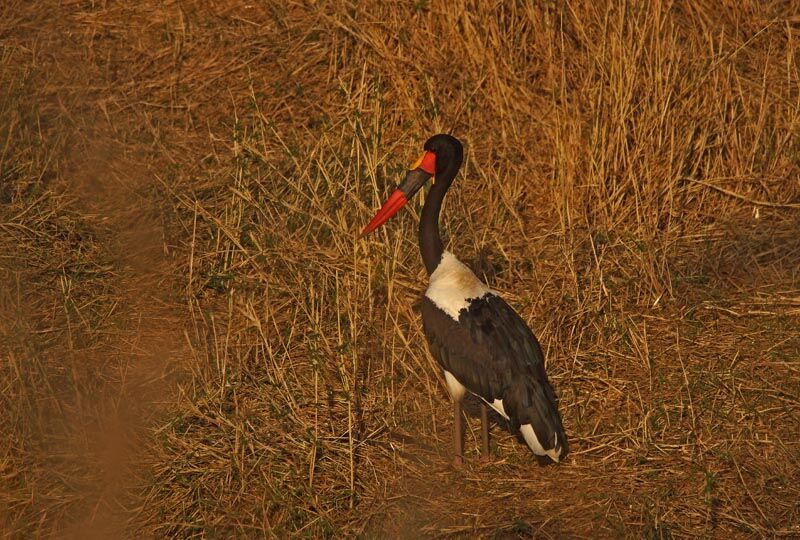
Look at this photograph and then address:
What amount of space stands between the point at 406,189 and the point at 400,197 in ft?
0.19

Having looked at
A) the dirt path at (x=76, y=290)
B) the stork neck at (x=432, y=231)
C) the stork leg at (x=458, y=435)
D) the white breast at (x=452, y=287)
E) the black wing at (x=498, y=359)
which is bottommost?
the dirt path at (x=76, y=290)

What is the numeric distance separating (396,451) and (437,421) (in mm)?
450

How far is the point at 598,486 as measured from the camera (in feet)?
17.6

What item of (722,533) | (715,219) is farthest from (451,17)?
(722,533)

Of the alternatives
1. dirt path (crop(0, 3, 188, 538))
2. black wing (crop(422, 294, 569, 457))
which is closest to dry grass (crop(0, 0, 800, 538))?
dirt path (crop(0, 3, 188, 538))

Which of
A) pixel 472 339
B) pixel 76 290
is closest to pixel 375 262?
pixel 472 339

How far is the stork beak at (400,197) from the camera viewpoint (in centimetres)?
595

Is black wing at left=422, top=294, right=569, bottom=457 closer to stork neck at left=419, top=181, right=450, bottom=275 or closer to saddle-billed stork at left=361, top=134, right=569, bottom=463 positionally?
saddle-billed stork at left=361, top=134, right=569, bottom=463

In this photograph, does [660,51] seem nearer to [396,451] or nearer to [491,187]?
[491,187]

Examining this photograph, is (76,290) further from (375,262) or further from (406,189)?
(406,189)

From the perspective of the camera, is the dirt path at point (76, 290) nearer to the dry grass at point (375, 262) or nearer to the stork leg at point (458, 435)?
the dry grass at point (375, 262)

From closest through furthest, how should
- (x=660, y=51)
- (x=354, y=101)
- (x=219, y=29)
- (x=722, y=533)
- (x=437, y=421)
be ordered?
1. (x=722, y=533)
2. (x=437, y=421)
3. (x=660, y=51)
4. (x=354, y=101)
5. (x=219, y=29)

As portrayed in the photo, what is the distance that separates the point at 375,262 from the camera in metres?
6.23

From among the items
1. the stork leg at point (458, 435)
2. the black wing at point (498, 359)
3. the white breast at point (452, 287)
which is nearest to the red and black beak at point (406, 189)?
the white breast at point (452, 287)
